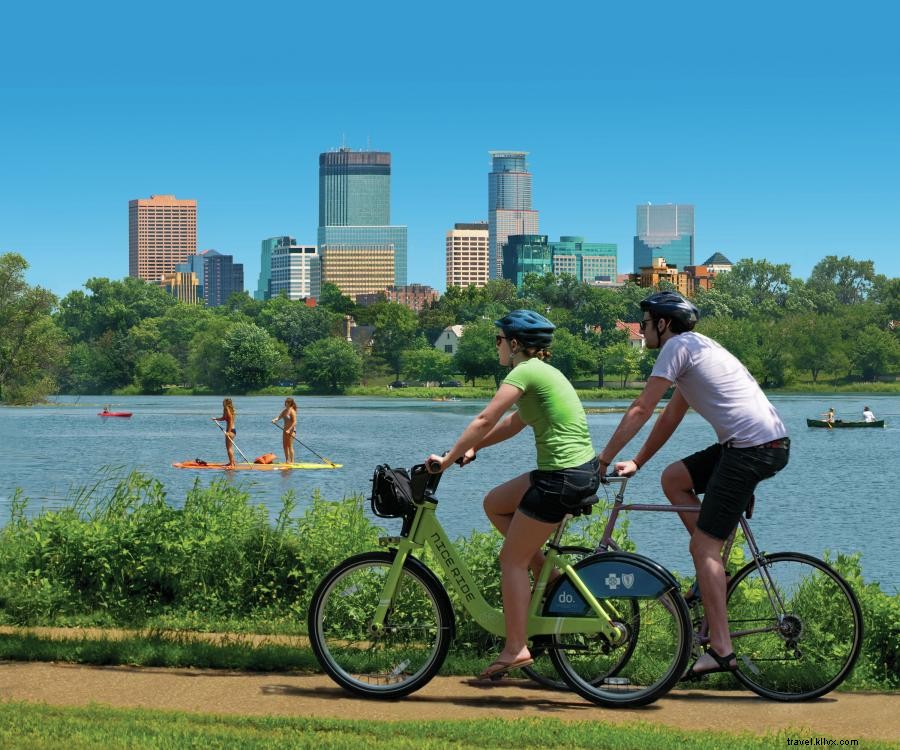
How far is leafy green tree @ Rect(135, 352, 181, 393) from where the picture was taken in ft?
497

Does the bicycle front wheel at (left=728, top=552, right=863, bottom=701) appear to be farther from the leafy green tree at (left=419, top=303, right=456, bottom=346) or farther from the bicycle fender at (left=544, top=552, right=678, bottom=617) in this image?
the leafy green tree at (left=419, top=303, right=456, bottom=346)

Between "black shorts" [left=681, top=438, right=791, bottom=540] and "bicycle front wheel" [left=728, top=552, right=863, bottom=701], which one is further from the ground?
"black shorts" [left=681, top=438, right=791, bottom=540]

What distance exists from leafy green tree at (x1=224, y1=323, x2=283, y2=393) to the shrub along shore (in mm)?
132822

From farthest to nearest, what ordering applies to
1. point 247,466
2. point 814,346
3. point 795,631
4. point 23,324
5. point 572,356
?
1. point 814,346
2. point 572,356
3. point 23,324
4. point 247,466
5. point 795,631

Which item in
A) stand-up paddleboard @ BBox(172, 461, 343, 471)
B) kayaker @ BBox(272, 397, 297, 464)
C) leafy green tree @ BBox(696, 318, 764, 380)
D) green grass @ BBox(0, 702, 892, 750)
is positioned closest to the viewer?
green grass @ BBox(0, 702, 892, 750)

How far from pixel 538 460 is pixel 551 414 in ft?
0.78

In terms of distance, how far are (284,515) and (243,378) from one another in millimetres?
136779

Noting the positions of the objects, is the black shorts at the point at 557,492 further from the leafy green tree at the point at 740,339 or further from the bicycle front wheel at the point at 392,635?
the leafy green tree at the point at 740,339

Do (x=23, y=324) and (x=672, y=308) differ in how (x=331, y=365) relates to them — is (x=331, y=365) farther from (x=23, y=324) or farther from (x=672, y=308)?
(x=672, y=308)

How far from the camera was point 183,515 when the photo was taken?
32.0ft

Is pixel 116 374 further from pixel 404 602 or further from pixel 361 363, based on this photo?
pixel 404 602

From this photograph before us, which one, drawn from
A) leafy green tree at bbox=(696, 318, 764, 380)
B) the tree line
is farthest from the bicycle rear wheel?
leafy green tree at bbox=(696, 318, 764, 380)

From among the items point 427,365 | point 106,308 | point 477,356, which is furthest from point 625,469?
point 106,308

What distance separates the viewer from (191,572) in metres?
9.13
